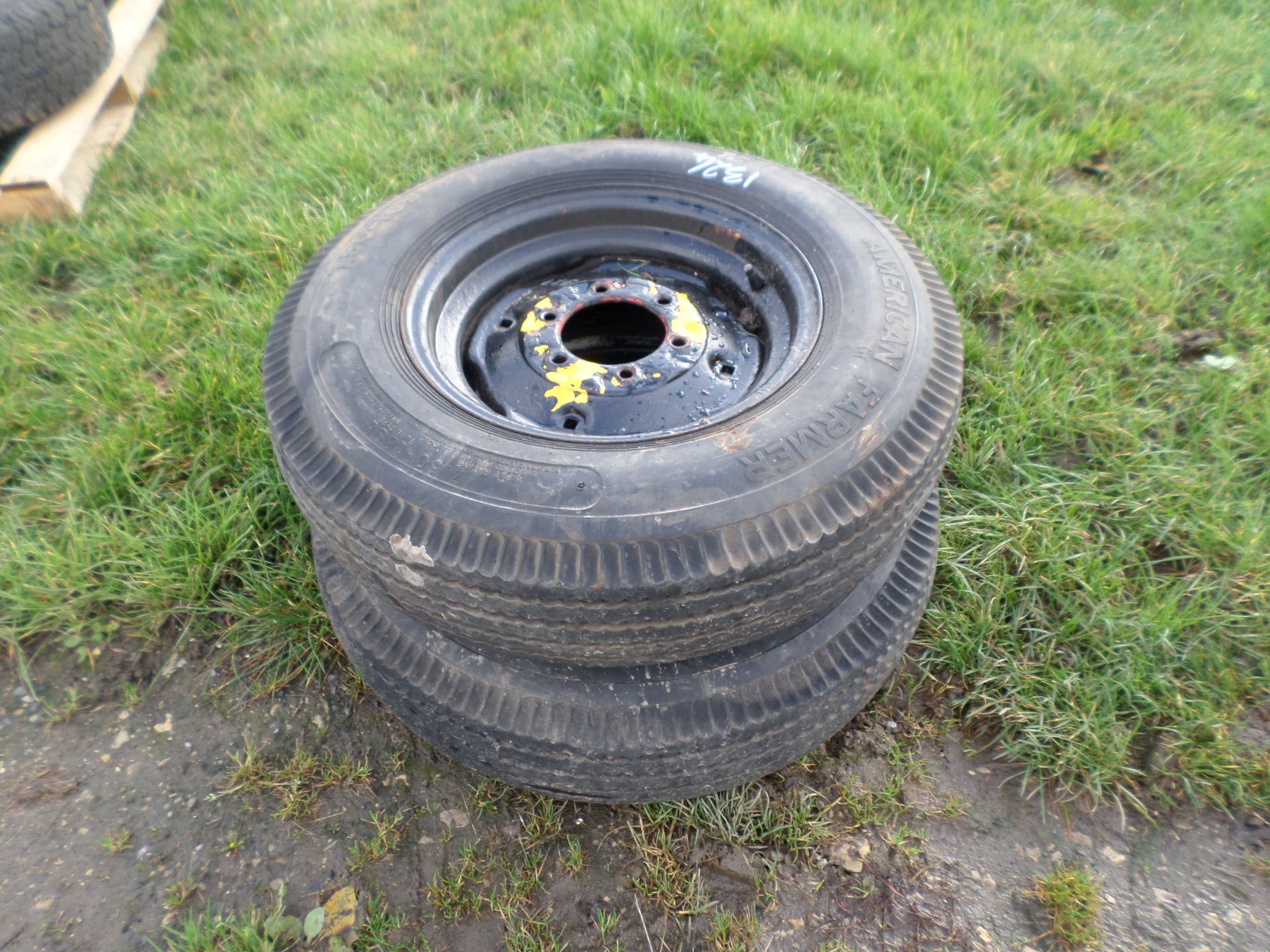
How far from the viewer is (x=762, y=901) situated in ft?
5.82

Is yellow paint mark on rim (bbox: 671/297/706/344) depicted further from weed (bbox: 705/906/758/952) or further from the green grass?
weed (bbox: 705/906/758/952)

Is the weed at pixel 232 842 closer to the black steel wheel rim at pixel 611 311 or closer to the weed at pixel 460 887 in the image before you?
the weed at pixel 460 887

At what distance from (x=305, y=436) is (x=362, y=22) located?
154 inches

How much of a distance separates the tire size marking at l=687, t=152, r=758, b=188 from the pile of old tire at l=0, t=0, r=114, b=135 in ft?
10.4

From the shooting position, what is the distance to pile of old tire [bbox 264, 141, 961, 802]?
1437mm

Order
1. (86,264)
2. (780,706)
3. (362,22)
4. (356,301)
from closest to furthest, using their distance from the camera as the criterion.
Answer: (780,706)
(356,301)
(86,264)
(362,22)

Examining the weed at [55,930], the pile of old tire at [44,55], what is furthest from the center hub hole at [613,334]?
the pile of old tire at [44,55]

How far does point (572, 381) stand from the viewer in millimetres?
1933

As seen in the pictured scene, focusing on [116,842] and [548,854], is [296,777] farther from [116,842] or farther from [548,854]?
[548,854]

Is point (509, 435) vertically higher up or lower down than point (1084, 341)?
Answer: higher up

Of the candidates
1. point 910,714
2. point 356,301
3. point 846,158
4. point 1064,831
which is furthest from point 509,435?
point 846,158

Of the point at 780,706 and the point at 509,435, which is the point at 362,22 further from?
the point at 780,706

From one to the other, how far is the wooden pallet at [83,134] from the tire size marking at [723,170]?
2.90 m

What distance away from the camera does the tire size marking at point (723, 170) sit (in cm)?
213
